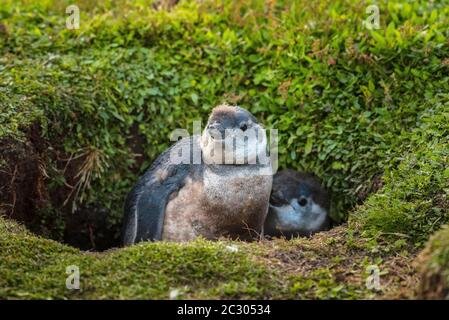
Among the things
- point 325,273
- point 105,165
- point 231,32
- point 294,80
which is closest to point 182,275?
point 325,273

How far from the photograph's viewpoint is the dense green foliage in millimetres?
6602

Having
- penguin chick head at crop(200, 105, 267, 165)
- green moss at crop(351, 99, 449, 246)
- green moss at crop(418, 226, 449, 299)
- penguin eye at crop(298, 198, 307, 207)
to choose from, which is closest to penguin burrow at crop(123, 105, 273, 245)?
penguin chick head at crop(200, 105, 267, 165)

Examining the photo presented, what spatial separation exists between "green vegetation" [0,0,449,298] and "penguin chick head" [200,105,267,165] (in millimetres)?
892

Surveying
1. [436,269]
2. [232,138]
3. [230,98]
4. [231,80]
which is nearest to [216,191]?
[232,138]

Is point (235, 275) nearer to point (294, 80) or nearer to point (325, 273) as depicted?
point (325, 273)

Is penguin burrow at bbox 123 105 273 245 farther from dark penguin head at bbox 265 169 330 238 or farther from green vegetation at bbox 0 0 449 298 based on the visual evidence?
dark penguin head at bbox 265 169 330 238

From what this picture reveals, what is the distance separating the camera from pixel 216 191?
5.71 meters

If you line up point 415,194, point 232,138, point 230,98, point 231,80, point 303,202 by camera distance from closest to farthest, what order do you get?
point 415,194
point 232,138
point 303,202
point 230,98
point 231,80

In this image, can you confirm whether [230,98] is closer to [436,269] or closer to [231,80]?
[231,80]

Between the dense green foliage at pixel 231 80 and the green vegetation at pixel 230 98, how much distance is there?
0.05 ft

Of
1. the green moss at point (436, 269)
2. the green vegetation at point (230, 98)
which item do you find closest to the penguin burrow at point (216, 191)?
the green vegetation at point (230, 98)

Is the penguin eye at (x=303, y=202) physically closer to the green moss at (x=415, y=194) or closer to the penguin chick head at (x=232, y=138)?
the green moss at (x=415, y=194)

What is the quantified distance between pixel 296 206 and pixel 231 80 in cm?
138

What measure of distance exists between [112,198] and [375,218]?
277cm
